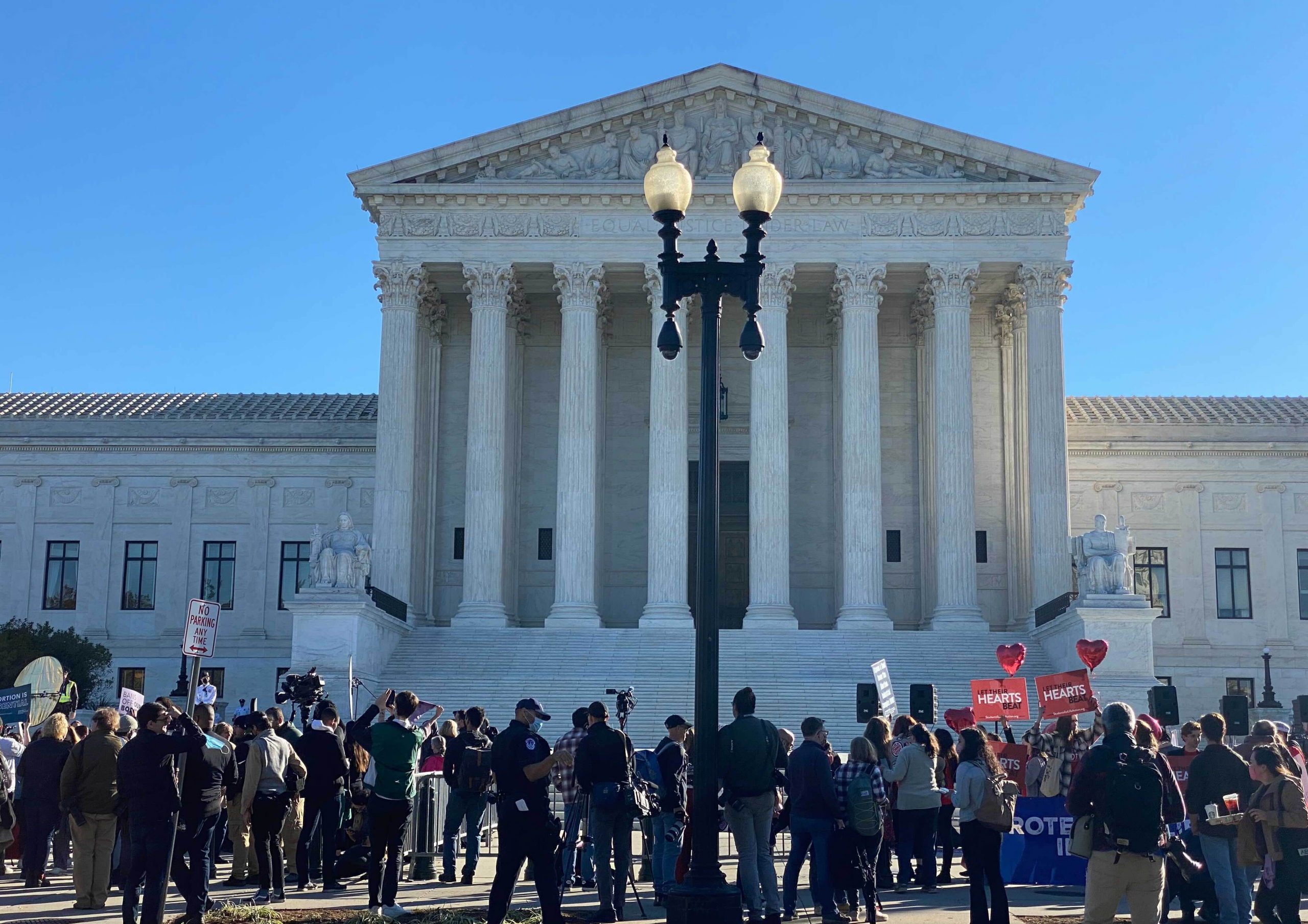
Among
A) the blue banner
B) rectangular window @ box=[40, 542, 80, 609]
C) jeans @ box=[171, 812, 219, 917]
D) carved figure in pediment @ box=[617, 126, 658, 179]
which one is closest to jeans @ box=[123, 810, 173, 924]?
jeans @ box=[171, 812, 219, 917]

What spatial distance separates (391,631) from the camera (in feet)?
126

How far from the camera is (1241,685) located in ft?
151

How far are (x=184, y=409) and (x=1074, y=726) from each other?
131 ft

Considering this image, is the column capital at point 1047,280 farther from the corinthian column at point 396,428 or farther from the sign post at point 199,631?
the sign post at point 199,631

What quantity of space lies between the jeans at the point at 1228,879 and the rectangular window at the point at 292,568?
37.9m

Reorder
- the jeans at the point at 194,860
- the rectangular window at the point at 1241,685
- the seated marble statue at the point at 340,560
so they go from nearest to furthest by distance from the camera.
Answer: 1. the jeans at the point at 194,860
2. the seated marble statue at the point at 340,560
3. the rectangular window at the point at 1241,685

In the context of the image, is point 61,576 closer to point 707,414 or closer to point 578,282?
point 578,282

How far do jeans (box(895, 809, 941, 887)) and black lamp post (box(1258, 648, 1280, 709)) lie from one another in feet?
84.8

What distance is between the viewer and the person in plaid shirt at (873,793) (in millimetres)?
14344

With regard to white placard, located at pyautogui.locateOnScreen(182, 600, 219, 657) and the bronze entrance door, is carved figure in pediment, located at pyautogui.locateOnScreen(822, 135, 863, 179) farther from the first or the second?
white placard, located at pyautogui.locateOnScreen(182, 600, 219, 657)

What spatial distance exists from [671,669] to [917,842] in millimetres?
18863

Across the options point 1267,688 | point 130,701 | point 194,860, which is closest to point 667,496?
point 1267,688

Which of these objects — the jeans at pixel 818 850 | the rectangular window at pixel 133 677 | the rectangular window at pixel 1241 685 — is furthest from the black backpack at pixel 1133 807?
the rectangular window at pixel 133 677

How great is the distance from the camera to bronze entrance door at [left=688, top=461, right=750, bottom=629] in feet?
147
